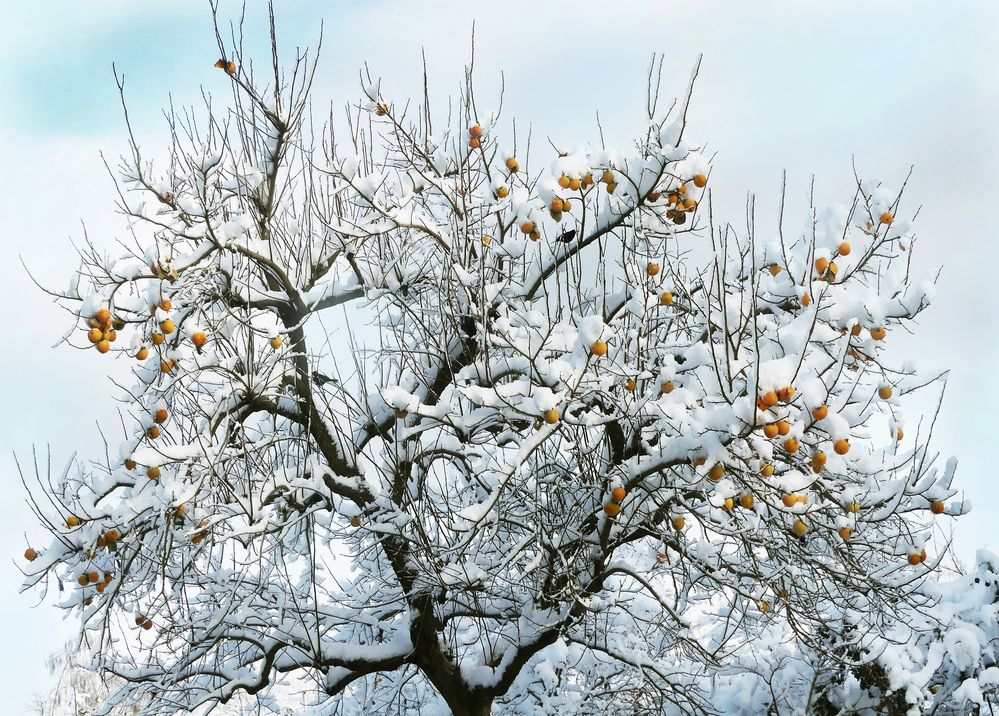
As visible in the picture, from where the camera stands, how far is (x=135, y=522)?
4.83 meters

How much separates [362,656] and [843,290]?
14.1ft

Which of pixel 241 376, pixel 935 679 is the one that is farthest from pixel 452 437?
pixel 935 679

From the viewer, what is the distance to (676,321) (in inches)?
239

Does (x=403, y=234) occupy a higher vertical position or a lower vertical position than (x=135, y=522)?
higher

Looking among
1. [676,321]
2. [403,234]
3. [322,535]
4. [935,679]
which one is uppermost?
[403,234]

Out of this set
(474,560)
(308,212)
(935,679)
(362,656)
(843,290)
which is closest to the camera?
(843,290)

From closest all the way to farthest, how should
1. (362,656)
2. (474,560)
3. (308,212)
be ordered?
(474,560) < (362,656) < (308,212)

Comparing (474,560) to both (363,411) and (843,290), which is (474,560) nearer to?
(363,411)

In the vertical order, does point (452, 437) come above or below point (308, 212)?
below

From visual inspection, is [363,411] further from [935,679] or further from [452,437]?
[935,679]

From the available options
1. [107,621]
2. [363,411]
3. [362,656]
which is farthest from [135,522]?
[362,656]

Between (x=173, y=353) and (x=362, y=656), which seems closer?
(x=173, y=353)

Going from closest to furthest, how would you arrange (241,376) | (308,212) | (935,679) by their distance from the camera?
1. (241,376)
2. (308,212)
3. (935,679)

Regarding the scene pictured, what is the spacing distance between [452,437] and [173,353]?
1995mm
